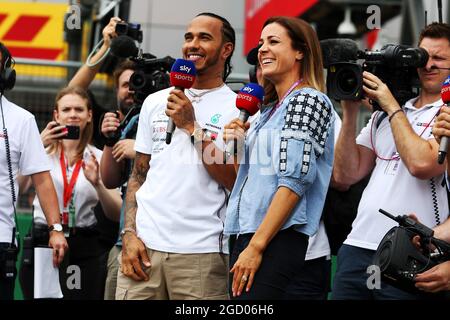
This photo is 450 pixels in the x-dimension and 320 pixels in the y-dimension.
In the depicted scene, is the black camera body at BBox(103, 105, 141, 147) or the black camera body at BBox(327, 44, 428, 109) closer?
the black camera body at BBox(327, 44, 428, 109)

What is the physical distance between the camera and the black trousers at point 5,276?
6.36 metres

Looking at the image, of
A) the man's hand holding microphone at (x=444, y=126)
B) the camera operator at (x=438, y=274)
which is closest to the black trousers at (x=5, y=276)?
the camera operator at (x=438, y=274)

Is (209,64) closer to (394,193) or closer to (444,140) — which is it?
(394,193)

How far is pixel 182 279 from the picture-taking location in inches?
233

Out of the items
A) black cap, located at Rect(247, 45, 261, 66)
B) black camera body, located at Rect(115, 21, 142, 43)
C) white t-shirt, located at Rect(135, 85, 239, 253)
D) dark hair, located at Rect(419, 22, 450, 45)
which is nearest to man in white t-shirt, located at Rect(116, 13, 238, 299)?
white t-shirt, located at Rect(135, 85, 239, 253)

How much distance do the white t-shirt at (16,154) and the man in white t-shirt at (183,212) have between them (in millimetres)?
736

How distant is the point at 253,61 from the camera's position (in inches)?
267

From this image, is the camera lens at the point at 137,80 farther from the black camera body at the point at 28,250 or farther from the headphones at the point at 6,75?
the black camera body at the point at 28,250

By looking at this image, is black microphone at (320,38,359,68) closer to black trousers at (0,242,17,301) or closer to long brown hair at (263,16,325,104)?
long brown hair at (263,16,325,104)

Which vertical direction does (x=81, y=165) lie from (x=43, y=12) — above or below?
below

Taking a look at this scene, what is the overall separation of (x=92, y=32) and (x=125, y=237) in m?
6.19

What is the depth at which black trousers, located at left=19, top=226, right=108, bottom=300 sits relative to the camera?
769 centimetres
